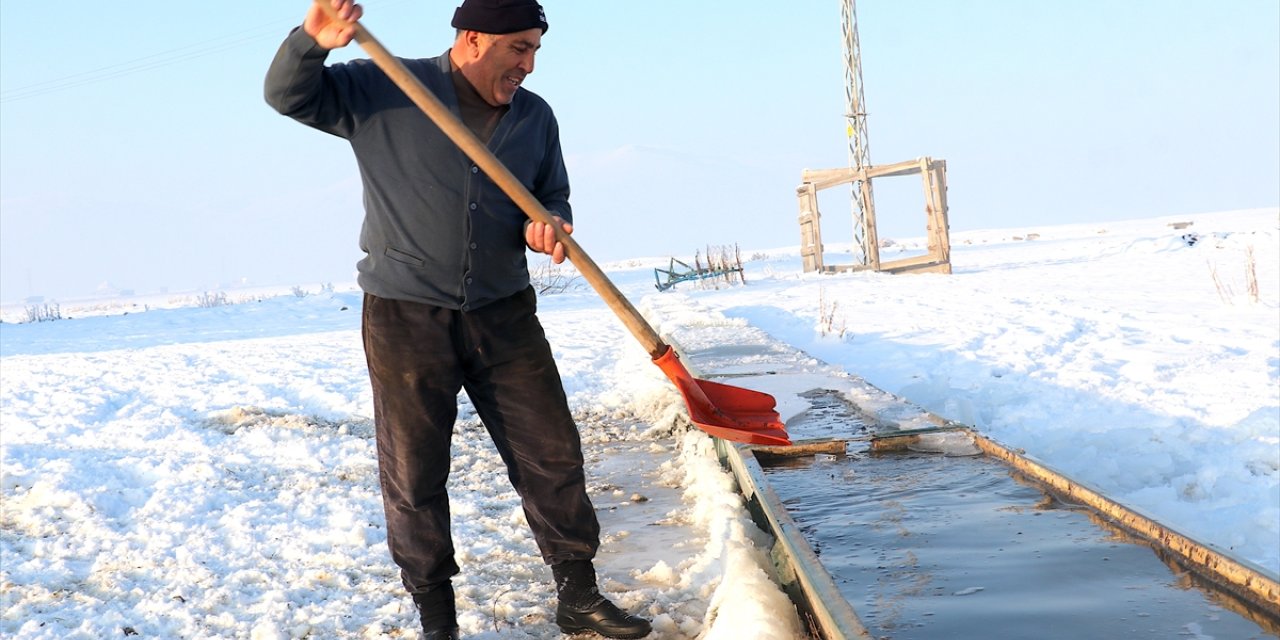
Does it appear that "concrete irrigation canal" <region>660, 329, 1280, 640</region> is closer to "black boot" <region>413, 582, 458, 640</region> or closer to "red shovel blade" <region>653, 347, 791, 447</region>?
"red shovel blade" <region>653, 347, 791, 447</region>

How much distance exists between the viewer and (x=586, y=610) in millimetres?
3059

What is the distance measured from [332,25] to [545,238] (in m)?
0.74

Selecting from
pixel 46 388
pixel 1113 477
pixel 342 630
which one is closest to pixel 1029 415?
pixel 1113 477

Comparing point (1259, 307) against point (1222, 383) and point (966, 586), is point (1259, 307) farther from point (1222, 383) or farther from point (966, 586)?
point (966, 586)

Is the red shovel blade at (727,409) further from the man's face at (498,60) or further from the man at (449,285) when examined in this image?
Result: the man's face at (498,60)

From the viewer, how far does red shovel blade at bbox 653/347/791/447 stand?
3.19 meters

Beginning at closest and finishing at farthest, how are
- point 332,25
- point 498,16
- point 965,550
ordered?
point 332,25 < point 498,16 < point 965,550

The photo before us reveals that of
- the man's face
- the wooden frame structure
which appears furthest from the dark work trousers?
the wooden frame structure

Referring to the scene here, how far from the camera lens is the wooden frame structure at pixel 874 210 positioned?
18.5m

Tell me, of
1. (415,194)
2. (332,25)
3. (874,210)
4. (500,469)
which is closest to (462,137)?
(415,194)

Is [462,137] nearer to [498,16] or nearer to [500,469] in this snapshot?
[498,16]

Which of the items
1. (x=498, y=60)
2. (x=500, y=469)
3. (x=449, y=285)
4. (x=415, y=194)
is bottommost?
(x=500, y=469)

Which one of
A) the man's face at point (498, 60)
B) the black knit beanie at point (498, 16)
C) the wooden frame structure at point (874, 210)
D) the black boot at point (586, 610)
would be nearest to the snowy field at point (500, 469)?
the black boot at point (586, 610)

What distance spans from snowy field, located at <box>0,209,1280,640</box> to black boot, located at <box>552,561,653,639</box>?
0.38ft
